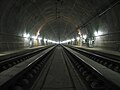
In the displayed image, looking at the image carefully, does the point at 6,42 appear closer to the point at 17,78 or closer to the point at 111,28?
the point at 111,28

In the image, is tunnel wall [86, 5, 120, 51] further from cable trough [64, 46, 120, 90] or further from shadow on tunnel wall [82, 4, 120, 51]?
cable trough [64, 46, 120, 90]

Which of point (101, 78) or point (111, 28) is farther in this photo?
point (111, 28)

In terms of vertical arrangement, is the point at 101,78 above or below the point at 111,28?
below

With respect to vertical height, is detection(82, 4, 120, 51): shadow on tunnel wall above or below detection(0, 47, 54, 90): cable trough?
above

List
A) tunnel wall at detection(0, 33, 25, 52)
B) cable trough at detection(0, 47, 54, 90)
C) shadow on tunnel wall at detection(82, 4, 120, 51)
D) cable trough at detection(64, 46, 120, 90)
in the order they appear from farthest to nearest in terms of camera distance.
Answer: tunnel wall at detection(0, 33, 25, 52), shadow on tunnel wall at detection(82, 4, 120, 51), cable trough at detection(0, 47, 54, 90), cable trough at detection(64, 46, 120, 90)

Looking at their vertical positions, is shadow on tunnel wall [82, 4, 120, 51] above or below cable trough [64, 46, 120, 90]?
above

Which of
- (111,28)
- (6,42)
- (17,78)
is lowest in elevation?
(17,78)

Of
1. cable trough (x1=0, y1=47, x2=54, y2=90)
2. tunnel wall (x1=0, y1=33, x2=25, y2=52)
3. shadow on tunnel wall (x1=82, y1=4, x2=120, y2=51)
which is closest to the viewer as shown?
cable trough (x1=0, y1=47, x2=54, y2=90)

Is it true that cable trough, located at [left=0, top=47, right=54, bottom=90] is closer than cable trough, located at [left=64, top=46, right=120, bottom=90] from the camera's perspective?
No

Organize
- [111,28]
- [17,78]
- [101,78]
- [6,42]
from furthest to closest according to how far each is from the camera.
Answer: [6,42], [111,28], [17,78], [101,78]

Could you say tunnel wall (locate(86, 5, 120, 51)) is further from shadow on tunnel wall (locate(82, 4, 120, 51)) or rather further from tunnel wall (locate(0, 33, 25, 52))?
tunnel wall (locate(0, 33, 25, 52))

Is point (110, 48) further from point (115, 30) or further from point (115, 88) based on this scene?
point (115, 88)

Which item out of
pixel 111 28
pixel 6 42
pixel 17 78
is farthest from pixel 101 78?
pixel 6 42

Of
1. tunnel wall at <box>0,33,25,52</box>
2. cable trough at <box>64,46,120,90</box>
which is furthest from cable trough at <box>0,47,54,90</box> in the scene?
tunnel wall at <box>0,33,25,52</box>
